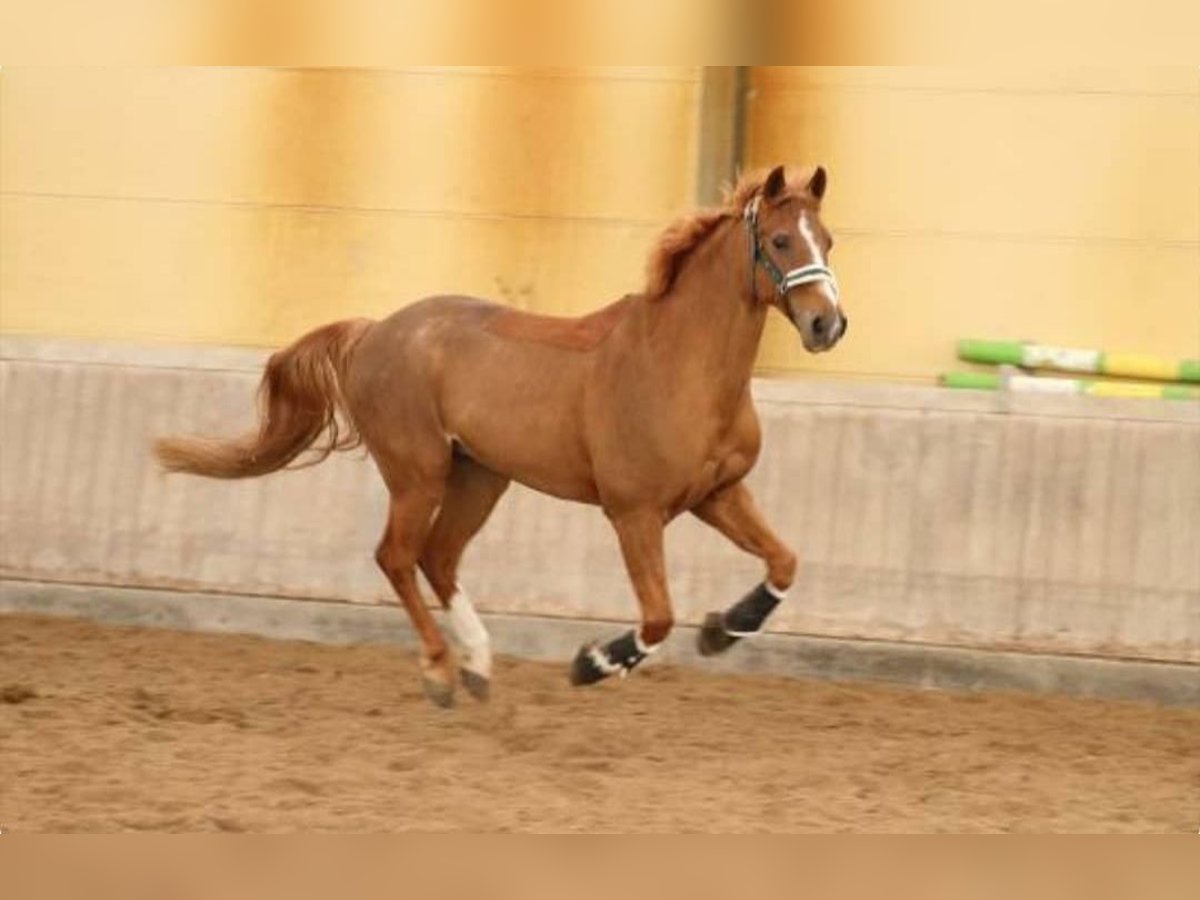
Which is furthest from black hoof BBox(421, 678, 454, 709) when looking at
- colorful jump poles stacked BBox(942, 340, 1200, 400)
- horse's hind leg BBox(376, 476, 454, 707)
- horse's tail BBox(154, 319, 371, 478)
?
colorful jump poles stacked BBox(942, 340, 1200, 400)

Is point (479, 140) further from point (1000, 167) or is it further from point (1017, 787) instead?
point (1017, 787)

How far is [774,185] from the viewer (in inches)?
247

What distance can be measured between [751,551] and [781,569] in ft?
0.53

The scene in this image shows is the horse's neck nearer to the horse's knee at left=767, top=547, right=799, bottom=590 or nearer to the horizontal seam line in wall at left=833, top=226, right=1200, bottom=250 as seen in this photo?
the horse's knee at left=767, top=547, right=799, bottom=590

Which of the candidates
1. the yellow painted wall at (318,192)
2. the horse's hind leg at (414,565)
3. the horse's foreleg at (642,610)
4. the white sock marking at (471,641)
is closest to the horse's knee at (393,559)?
the horse's hind leg at (414,565)

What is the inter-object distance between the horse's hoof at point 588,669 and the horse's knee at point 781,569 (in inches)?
23.5

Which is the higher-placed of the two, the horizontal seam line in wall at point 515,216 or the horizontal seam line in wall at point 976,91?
the horizontal seam line in wall at point 976,91

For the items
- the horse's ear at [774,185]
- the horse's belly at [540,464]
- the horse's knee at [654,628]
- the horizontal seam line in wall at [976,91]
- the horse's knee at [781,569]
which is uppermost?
the horizontal seam line in wall at [976,91]

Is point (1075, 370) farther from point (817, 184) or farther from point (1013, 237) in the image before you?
point (817, 184)

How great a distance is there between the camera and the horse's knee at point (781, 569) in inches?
260

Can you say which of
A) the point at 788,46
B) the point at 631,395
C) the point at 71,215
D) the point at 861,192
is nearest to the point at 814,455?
the point at 861,192

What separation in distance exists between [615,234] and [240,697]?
3122 millimetres

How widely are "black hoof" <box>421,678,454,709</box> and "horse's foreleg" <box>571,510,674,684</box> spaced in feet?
2.67

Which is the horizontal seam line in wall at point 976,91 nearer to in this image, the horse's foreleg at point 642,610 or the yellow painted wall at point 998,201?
the yellow painted wall at point 998,201
